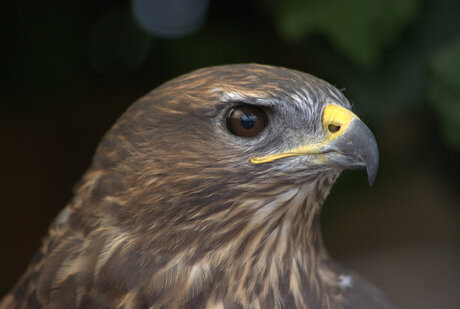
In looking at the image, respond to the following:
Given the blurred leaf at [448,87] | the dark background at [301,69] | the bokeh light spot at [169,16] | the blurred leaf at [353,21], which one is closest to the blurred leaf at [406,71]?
the dark background at [301,69]

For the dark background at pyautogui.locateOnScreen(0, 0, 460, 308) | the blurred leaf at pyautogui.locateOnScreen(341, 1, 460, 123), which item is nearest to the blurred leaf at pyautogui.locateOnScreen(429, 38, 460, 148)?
the dark background at pyautogui.locateOnScreen(0, 0, 460, 308)

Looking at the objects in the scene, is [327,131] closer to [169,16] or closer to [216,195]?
[216,195]

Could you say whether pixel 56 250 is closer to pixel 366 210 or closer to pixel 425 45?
pixel 425 45

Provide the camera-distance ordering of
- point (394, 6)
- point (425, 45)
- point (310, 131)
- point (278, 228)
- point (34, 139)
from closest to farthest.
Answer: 1. point (310, 131)
2. point (278, 228)
3. point (394, 6)
4. point (425, 45)
5. point (34, 139)

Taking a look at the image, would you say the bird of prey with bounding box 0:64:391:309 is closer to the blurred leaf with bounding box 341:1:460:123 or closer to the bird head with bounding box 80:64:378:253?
the bird head with bounding box 80:64:378:253

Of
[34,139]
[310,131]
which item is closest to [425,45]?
[310,131]

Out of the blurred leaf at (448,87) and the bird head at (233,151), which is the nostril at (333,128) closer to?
the bird head at (233,151)
